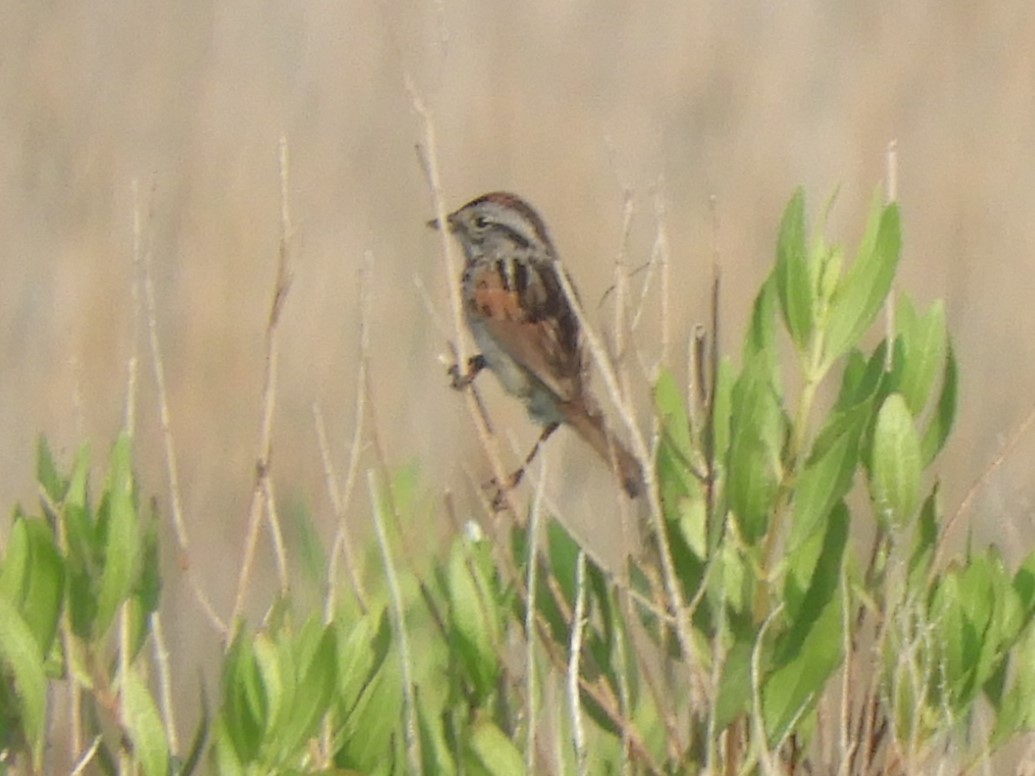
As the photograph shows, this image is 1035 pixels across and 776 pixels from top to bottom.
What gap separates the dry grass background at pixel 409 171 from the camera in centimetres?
387

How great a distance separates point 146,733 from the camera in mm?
1645

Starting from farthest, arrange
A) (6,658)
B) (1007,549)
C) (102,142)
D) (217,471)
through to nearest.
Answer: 1. (102,142)
2. (217,471)
3. (1007,549)
4. (6,658)

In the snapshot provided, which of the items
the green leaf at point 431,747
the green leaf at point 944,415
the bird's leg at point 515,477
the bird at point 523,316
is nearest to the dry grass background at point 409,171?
the bird at point 523,316

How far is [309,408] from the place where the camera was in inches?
148

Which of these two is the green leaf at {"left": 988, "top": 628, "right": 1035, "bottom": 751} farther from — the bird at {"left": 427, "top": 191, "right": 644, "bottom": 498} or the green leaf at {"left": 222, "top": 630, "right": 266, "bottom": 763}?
the bird at {"left": 427, "top": 191, "right": 644, "bottom": 498}

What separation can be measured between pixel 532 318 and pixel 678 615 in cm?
161

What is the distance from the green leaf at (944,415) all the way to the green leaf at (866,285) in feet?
0.55

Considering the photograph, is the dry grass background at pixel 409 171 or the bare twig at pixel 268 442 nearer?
the bare twig at pixel 268 442

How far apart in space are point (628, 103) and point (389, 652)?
2698mm

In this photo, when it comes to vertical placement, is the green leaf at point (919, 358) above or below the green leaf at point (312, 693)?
above

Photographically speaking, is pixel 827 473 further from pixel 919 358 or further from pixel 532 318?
pixel 532 318

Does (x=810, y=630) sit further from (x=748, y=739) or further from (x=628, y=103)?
(x=628, y=103)

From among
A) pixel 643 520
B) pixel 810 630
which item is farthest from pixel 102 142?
pixel 810 630

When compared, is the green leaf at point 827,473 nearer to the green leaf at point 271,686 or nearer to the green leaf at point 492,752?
the green leaf at point 492,752
